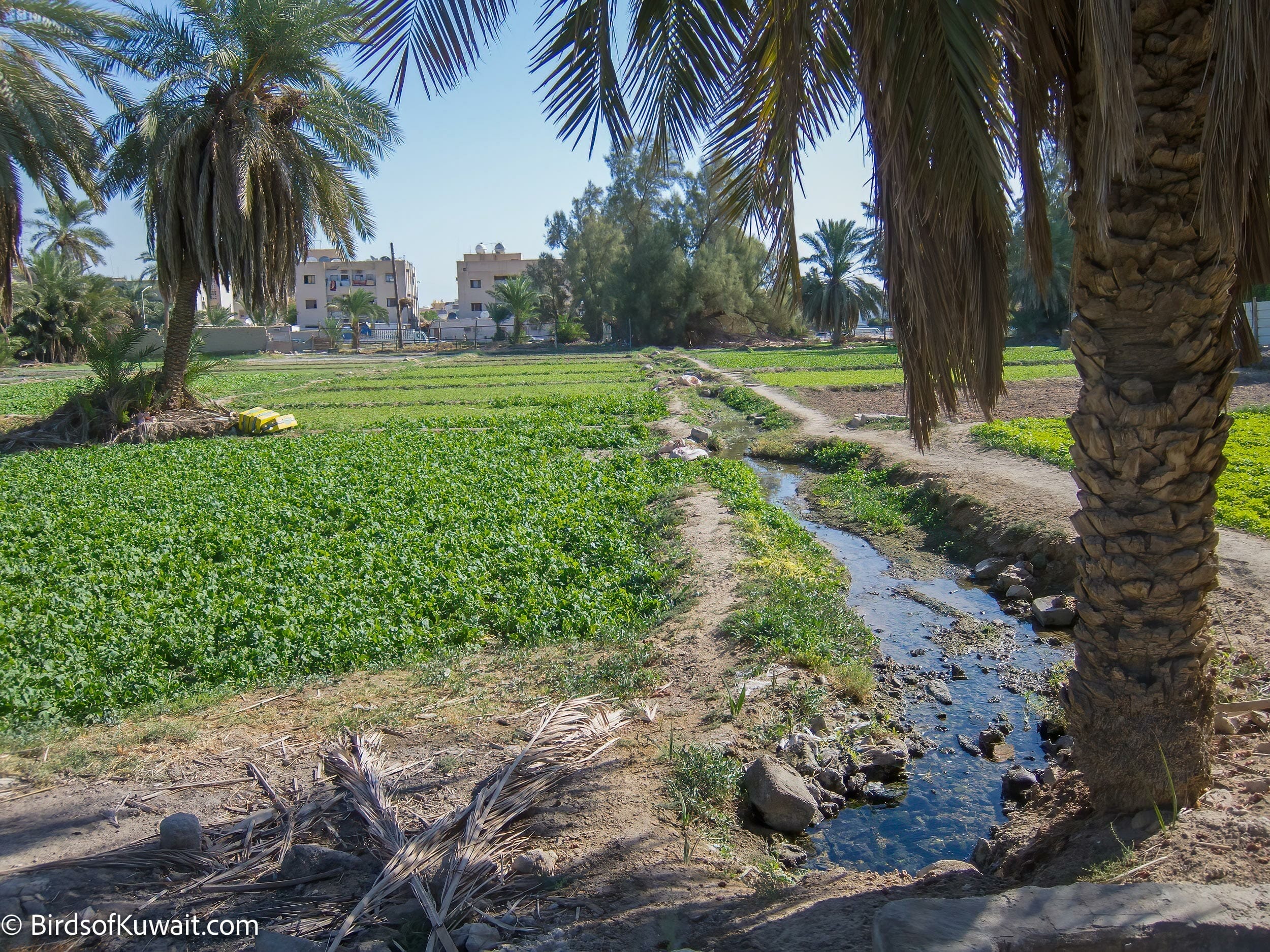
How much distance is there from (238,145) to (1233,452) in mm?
20356

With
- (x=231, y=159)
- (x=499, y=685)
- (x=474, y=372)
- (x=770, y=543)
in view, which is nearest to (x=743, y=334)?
(x=474, y=372)

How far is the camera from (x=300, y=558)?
28.8ft

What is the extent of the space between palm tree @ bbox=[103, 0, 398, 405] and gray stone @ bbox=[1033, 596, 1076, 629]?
55.6 feet

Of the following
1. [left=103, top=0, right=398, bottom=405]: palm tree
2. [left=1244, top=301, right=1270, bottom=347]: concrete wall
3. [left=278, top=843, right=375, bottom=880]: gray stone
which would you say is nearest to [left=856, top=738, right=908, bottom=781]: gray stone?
[left=278, top=843, right=375, bottom=880]: gray stone

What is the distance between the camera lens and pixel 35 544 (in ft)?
31.0

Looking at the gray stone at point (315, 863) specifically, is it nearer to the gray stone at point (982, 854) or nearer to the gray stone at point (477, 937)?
the gray stone at point (477, 937)

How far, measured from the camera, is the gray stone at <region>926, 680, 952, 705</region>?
677 cm

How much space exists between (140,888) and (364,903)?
1172 millimetres

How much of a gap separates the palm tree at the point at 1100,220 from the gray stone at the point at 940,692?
261 centimetres

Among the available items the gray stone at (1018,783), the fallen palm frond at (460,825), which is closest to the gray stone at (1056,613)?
the gray stone at (1018,783)

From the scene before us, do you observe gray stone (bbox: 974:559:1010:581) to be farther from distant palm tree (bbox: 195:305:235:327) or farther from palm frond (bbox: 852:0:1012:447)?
distant palm tree (bbox: 195:305:235:327)

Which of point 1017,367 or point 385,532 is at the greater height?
point 1017,367

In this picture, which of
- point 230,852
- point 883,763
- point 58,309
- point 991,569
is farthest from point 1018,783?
point 58,309

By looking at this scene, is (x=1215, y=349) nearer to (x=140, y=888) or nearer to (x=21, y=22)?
(x=140, y=888)
